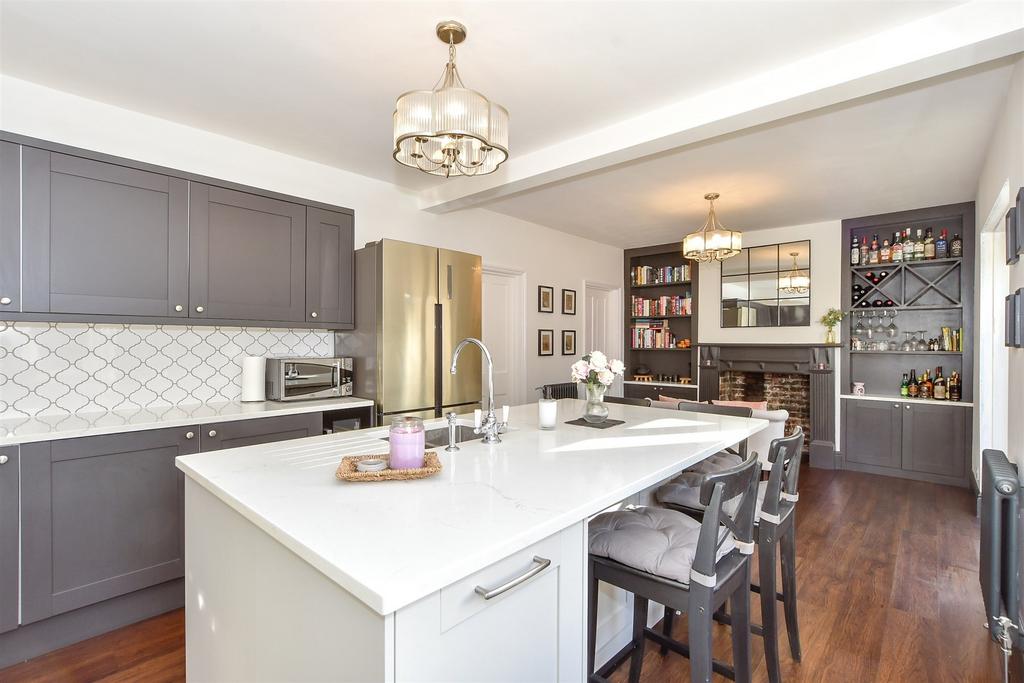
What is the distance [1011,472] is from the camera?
200cm

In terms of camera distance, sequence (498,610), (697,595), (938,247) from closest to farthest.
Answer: (498,610), (697,595), (938,247)

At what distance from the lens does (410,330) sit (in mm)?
3418

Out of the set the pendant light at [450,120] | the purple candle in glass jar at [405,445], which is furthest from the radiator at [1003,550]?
the pendant light at [450,120]

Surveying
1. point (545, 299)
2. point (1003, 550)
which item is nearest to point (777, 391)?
point (545, 299)

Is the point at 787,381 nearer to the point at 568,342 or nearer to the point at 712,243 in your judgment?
the point at 568,342

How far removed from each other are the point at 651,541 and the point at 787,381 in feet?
17.0

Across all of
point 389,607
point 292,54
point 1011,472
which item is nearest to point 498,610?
point 389,607

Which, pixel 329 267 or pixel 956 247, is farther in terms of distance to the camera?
pixel 956 247

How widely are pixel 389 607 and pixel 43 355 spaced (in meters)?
2.84

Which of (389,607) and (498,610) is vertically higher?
(389,607)

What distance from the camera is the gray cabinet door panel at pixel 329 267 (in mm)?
3338

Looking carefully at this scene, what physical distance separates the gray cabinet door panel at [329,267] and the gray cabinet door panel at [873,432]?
4949mm

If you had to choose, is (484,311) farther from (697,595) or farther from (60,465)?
(697,595)

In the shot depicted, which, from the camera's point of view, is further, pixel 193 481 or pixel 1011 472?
pixel 1011 472
